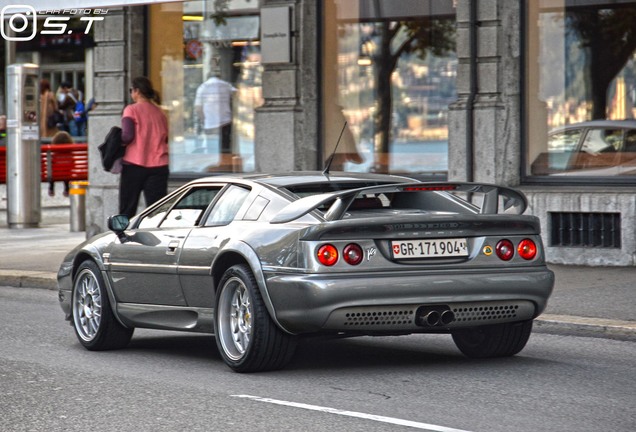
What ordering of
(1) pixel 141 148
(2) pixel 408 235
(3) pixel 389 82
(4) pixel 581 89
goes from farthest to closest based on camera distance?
(3) pixel 389 82 → (4) pixel 581 89 → (1) pixel 141 148 → (2) pixel 408 235

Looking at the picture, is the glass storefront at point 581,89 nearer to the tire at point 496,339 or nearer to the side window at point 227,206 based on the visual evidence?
the tire at point 496,339

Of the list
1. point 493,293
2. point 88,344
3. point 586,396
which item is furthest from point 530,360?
point 88,344

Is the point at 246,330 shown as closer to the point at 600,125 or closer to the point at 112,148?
the point at 112,148

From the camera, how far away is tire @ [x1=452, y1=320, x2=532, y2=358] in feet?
28.3

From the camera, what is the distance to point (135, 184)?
15.0m

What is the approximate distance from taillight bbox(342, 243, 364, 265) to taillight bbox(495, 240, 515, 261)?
889 millimetres

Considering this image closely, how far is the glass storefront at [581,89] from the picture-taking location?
49.5ft

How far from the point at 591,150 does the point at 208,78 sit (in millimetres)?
5836

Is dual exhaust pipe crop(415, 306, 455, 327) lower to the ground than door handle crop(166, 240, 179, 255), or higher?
lower

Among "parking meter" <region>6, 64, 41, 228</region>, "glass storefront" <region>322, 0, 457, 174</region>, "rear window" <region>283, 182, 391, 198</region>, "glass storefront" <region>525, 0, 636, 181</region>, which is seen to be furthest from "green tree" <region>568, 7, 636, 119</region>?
"parking meter" <region>6, 64, 41, 228</region>

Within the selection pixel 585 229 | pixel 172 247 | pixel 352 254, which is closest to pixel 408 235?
pixel 352 254

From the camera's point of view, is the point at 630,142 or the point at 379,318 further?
the point at 630,142

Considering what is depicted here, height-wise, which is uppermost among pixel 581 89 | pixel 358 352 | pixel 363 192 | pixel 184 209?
pixel 581 89

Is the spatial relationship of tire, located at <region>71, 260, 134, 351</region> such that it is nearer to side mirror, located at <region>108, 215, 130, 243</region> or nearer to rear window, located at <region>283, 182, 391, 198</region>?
side mirror, located at <region>108, 215, 130, 243</region>
